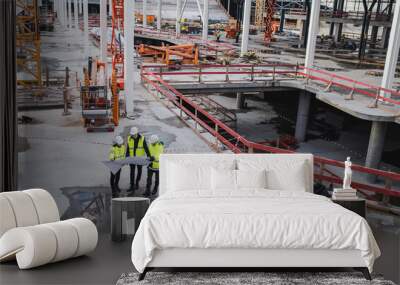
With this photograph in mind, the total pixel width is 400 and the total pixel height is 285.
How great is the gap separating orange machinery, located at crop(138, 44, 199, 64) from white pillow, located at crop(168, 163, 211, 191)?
148 cm

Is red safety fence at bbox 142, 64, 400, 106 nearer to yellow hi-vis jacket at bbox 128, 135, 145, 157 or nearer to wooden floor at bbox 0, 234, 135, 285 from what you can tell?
yellow hi-vis jacket at bbox 128, 135, 145, 157

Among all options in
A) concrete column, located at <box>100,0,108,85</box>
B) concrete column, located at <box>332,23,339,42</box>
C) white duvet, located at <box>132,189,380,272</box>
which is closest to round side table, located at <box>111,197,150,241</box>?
white duvet, located at <box>132,189,380,272</box>

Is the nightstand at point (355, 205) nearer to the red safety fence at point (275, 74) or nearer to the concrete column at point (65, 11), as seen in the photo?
the red safety fence at point (275, 74)

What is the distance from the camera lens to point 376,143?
5.06m

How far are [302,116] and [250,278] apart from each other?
229 centimetres

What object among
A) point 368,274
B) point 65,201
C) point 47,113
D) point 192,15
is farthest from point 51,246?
point 192,15

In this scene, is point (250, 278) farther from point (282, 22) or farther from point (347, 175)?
point (282, 22)

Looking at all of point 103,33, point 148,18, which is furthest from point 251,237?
point 103,33

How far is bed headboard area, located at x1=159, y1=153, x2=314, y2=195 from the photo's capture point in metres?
4.69

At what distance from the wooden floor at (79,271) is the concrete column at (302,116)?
7.63 ft

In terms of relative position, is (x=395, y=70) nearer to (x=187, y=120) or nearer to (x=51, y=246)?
(x=187, y=120)

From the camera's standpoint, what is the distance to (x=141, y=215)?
483 cm

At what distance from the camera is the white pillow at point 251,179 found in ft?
15.0

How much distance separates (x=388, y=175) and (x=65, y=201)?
3.64 m
